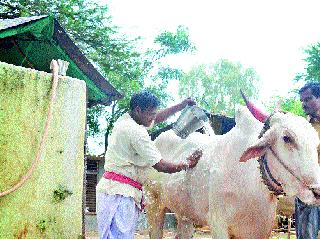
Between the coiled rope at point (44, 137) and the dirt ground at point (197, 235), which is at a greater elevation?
the coiled rope at point (44, 137)

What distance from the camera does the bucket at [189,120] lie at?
219 inches

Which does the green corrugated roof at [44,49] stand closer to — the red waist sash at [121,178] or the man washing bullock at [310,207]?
the red waist sash at [121,178]

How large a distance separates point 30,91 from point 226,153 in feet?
6.76

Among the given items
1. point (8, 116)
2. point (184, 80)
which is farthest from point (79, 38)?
point (184, 80)

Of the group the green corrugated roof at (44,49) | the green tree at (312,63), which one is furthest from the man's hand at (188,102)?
the green tree at (312,63)

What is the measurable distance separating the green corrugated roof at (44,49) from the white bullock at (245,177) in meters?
1.23

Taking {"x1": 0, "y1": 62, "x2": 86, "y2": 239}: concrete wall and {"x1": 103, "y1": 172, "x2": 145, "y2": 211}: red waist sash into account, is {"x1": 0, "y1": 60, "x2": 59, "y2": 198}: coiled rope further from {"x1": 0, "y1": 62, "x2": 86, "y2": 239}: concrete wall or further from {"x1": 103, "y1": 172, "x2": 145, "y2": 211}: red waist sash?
{"x1": 103, "y1": 172, "x2": 145, "y2": 211}: red waist sash

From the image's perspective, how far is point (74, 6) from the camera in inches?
640

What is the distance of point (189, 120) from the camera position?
5.75 metres

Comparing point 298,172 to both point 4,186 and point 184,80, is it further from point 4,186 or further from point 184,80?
point 184,80

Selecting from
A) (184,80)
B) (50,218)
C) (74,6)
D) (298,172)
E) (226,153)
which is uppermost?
(184,80)

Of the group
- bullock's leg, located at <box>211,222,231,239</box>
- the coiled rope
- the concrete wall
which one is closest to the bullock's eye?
bullock's leg, located at <box>211,222,231,239</box>

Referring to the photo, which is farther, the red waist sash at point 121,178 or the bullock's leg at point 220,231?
the bullock's leg at point 220,231

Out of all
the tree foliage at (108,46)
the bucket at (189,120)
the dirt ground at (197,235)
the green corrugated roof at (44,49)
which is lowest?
the dirt ground at (197,235)
